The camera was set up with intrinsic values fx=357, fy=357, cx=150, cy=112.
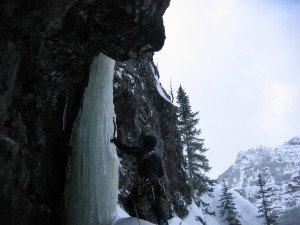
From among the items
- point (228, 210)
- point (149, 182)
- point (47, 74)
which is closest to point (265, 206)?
point (228, 210)

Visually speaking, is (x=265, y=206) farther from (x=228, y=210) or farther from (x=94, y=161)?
(x=94, y=161)

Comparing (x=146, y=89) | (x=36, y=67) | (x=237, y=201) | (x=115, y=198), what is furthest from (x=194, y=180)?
(x=36, y=67)

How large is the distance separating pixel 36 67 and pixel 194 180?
30.6m

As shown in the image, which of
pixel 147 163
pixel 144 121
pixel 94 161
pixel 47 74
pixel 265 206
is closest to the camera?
pixel 47 74

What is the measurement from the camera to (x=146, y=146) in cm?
791

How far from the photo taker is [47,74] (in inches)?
283

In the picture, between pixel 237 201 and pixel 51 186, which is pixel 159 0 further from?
pixel 237 201

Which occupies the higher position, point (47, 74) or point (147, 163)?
point (47, 74)

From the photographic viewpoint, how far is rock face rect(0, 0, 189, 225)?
568 cm

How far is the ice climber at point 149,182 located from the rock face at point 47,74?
1.70 meters

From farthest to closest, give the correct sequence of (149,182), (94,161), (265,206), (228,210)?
(265,206), (228,210), (94,161), (149,182)

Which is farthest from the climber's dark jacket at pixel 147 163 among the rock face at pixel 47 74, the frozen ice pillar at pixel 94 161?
the rock face at pixel 47 74

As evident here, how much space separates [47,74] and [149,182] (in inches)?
120

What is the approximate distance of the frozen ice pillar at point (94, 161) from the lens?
781 centimetres
